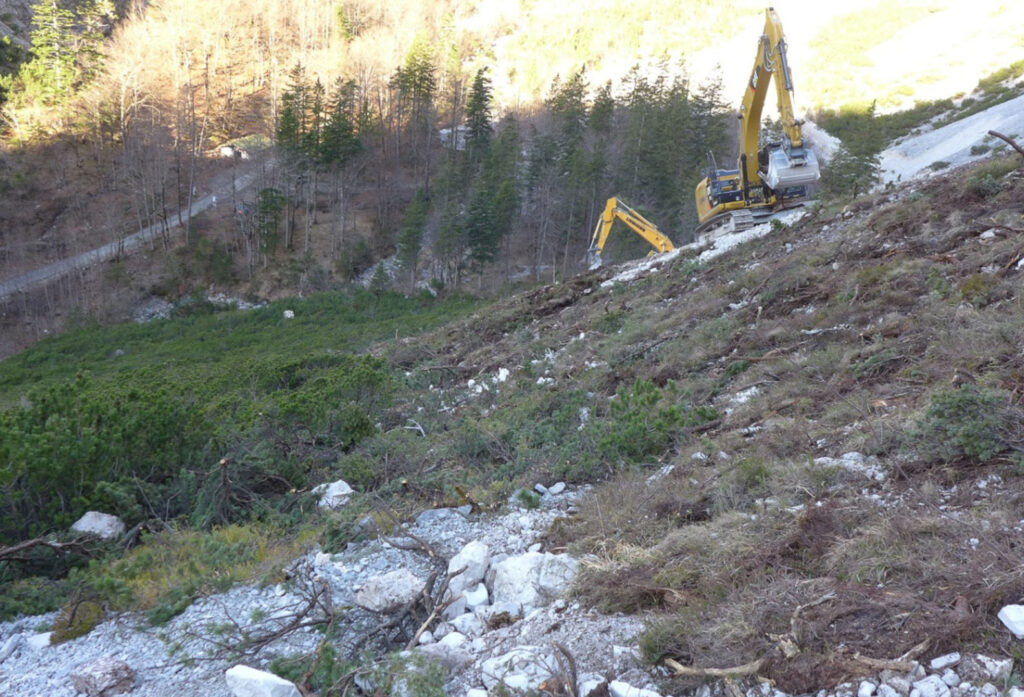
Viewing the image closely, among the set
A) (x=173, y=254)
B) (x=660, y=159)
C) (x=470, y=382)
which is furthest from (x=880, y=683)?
(x=173, y=254)

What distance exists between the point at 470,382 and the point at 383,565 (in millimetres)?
7093

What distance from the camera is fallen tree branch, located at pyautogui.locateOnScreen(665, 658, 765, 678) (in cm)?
269

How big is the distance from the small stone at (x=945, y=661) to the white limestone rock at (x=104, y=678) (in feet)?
12.0

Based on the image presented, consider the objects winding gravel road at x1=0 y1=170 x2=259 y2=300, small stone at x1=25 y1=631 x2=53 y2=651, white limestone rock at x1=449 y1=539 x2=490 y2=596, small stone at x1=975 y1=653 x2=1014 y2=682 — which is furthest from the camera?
winding gravel road at x1=0 y1=170 x2=259 y2=300

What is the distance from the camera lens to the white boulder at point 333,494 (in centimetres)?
593

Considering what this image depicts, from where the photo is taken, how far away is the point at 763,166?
16609 millimetres

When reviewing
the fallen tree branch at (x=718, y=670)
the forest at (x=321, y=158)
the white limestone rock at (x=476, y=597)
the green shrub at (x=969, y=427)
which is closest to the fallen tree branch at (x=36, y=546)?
the white limestone rock at (x=476, y=597)

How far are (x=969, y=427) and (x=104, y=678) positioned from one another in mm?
4698

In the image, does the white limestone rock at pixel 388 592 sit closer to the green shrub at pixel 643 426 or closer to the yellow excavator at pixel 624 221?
the green shrub at pixel 643 426

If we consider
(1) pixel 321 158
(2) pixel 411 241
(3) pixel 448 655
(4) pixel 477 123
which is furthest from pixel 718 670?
(4) pixel 477 123

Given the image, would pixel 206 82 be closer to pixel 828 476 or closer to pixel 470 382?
pixel 470 382

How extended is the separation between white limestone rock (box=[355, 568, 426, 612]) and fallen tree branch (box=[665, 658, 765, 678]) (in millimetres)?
1725

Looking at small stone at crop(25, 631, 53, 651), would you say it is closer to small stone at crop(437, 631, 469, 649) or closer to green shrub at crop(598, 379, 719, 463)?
small stone at crop(437, 631, 469, 649)

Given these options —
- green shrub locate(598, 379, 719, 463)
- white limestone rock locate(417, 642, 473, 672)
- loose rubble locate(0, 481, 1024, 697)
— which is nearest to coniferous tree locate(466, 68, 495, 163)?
green shrub locate(598, 379, 719, 463)
